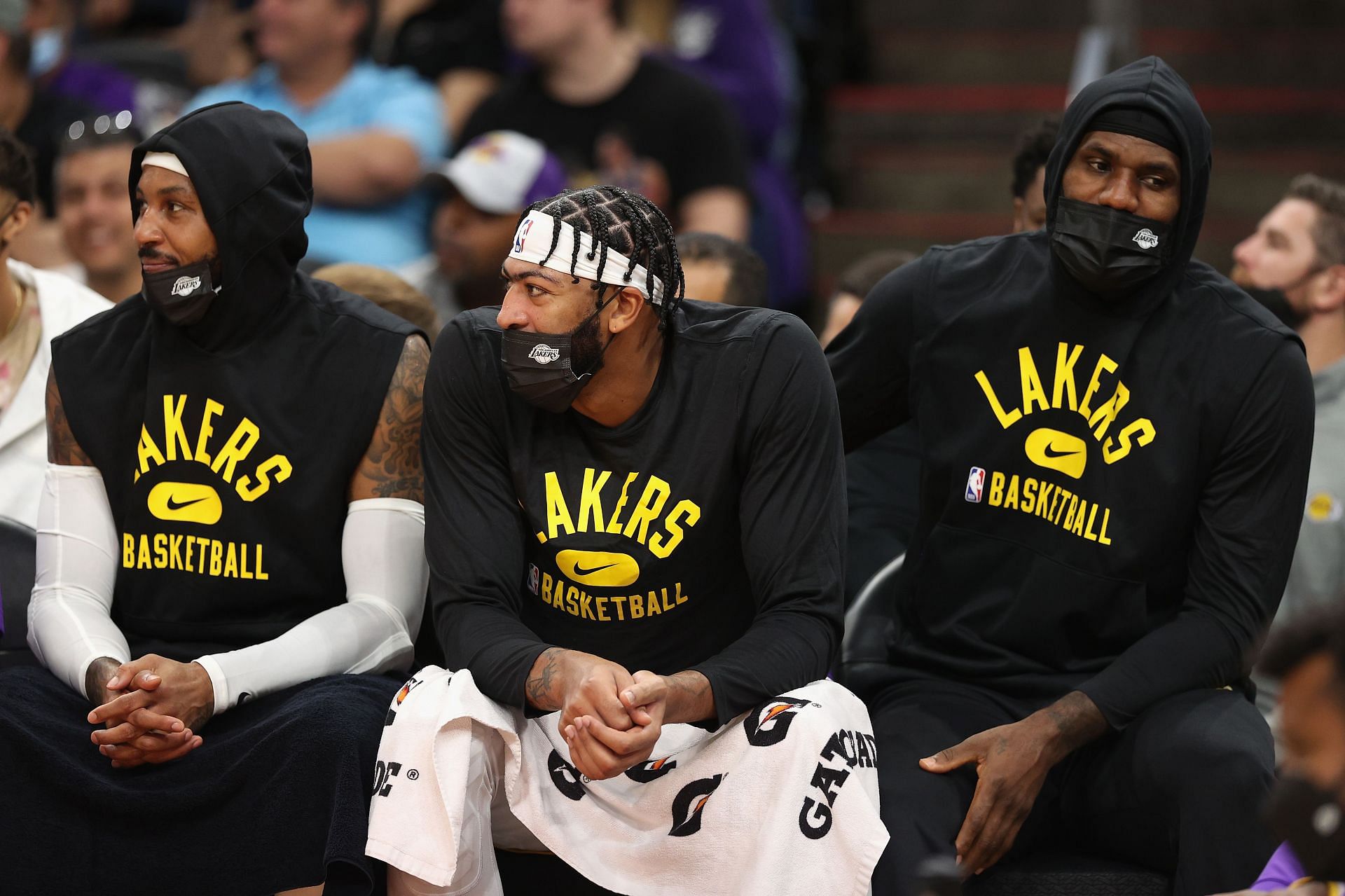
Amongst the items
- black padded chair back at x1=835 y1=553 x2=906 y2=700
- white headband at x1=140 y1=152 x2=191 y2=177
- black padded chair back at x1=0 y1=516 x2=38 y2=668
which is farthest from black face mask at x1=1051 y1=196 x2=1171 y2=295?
black padded chair back at x1=0 y1=516 x2=38 y2=668

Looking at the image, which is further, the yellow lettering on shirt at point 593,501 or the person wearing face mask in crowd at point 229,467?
the person wearing face mask in crowd at point 229,467

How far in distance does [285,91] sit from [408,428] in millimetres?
3133

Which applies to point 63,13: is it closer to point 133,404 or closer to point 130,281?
point 130,281

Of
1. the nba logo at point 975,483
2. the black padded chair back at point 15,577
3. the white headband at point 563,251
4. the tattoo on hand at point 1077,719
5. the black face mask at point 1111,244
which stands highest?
the black face mask at point 1111,244

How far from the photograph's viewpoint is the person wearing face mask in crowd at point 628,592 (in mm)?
2818

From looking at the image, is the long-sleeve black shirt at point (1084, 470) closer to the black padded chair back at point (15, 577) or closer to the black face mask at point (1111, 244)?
the black face mask at point (1111, 244)

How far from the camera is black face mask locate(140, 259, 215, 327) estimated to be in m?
3.26

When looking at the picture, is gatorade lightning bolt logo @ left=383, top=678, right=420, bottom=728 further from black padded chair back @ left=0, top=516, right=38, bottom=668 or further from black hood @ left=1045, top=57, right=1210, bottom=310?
black hood @ left=1045, top=57, right=1210, bottom=310

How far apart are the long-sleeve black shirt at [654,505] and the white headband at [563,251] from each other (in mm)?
207

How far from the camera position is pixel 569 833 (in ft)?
9.57

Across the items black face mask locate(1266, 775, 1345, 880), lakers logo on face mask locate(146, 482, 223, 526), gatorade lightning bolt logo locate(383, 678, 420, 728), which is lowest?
gatorade lightning bolt logo locate(383, 678, 420, 728)

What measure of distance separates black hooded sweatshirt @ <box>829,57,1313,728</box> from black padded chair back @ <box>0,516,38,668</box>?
5.68 ft

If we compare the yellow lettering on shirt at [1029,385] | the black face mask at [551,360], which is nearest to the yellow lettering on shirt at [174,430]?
the black face mask at [551,360]

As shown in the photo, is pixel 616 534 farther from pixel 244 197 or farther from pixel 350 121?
pixel 350 121
